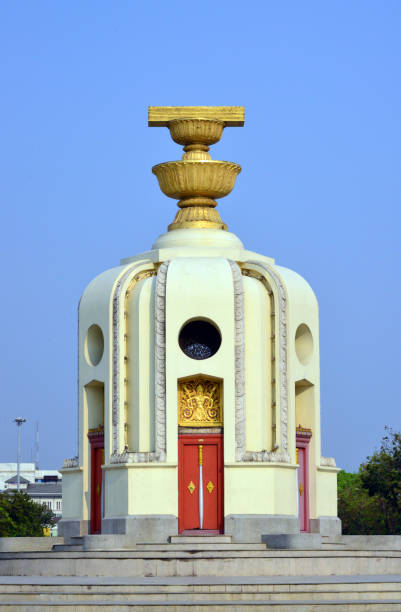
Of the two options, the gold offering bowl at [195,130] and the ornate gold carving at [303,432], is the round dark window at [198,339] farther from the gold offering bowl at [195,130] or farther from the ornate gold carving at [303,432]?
the gold offering bowl at [195,130]

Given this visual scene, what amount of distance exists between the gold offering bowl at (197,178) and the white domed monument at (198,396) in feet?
0.15

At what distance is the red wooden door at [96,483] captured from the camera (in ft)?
108

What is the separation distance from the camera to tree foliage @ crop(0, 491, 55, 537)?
65812mm

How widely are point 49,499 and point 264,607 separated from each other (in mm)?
96566

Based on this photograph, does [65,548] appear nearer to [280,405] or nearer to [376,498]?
[280,405]

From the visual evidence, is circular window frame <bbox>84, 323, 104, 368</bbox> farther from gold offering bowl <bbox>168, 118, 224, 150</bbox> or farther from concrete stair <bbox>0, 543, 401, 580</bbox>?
concrete stair <bbox>0, 543, 401, 580</bbox>

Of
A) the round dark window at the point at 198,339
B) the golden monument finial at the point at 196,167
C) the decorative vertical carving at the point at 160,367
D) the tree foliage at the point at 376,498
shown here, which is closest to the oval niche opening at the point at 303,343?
the round dark window at the point at 198,339

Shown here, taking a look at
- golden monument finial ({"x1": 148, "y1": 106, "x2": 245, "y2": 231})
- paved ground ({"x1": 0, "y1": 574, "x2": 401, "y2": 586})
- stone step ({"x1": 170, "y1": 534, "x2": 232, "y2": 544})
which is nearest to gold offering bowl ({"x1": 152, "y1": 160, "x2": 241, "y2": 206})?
golden monument finial ({"x1": 148, "y1": 106, "x2": 245, "y2": 231})

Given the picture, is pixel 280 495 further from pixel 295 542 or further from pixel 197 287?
pixel 197 287

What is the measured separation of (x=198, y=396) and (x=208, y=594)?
7.83 meters

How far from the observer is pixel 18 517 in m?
67.8

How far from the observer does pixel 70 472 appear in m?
33.9

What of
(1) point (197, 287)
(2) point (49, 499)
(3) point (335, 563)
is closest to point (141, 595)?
(3) point (335, 563)

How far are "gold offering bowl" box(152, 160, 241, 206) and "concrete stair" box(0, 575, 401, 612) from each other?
36.9ft
